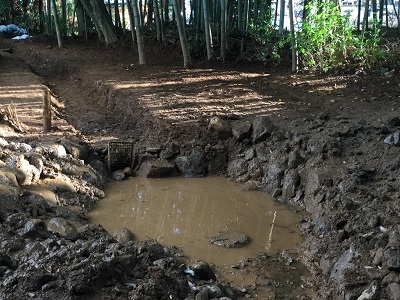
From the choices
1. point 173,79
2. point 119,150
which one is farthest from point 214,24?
point 119,150

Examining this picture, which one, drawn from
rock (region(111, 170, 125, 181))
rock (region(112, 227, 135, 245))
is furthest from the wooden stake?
rock (region(112, 227, 135, 245))

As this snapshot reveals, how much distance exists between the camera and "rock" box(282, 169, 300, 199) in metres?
6.41

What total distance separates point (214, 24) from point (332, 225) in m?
9.26

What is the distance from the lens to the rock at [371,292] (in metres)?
3.78

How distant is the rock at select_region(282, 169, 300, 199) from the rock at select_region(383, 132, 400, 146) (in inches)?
48.7

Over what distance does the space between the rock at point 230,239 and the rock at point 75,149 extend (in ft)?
9.16

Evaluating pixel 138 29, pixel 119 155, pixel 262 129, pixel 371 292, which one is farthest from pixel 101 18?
pixel 371 292

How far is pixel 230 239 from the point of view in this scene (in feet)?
17.7

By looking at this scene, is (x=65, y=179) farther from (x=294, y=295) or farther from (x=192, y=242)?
(x=294, y=295)

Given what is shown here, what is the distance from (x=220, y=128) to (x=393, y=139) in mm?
2542

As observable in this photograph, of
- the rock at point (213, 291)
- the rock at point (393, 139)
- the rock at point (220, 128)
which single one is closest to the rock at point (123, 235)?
the rock at point (213, 291)

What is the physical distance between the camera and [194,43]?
12789 mm

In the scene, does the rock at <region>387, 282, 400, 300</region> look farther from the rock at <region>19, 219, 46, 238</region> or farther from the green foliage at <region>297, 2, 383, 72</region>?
the green foliage at <region>297, 2, 383, 72</region>

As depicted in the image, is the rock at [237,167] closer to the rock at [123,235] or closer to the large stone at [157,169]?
the large stone at [157,169]
